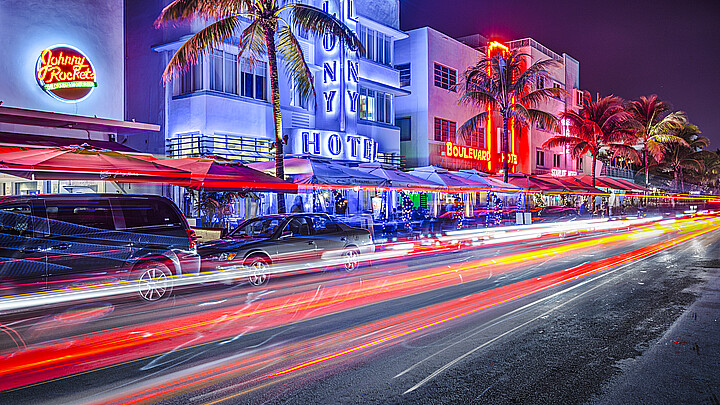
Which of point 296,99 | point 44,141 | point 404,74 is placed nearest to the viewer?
point 44,141

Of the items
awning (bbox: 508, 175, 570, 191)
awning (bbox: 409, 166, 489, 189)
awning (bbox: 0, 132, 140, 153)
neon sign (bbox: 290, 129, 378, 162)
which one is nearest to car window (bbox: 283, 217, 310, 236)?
awning (bbox: 0, 132, 140, 153)

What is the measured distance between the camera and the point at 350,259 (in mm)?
13273

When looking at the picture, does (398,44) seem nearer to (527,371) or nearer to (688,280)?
(688,280)

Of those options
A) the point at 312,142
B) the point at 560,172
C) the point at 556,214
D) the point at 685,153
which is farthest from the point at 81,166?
Answer: the point at 685,153

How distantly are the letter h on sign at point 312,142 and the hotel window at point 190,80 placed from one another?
16.3 ft

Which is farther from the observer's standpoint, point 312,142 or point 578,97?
point 578,97

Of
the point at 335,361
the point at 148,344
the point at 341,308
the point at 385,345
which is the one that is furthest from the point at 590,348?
the point at 148,344

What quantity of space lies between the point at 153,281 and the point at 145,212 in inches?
47.1

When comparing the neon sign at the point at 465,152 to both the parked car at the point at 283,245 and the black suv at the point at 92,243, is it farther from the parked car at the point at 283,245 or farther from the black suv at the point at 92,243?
the black suv at the point at 92,243

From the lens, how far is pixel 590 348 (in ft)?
21.3

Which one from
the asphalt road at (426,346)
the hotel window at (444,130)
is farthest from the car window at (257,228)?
the hotel window at (444,130)

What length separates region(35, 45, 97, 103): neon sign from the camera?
16656mm

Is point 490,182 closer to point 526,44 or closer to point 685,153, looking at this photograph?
point 526,44

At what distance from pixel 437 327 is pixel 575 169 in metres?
54.2
